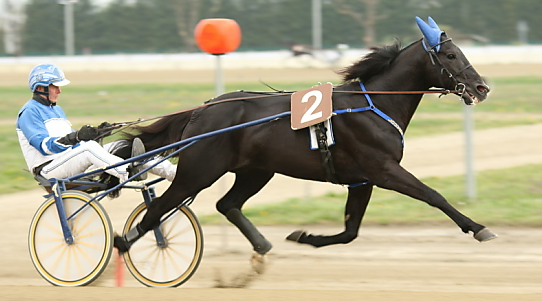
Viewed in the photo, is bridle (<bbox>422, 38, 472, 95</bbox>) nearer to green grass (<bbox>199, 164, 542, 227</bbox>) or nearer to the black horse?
the black horse

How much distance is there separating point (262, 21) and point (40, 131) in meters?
47.1

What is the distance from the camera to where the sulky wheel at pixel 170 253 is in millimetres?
5738

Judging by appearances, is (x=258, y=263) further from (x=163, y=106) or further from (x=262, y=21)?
(x=262, y=21)

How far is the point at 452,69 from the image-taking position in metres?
5.28

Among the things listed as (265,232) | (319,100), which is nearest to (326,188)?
(265,232)

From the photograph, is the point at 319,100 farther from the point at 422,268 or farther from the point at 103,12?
the point at 103,12

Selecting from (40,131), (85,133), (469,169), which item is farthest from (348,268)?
(469,169)

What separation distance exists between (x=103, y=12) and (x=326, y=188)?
47.1 meters

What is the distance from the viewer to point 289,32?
50406 millimetres

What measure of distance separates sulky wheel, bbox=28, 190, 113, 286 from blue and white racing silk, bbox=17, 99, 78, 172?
1.02 ft

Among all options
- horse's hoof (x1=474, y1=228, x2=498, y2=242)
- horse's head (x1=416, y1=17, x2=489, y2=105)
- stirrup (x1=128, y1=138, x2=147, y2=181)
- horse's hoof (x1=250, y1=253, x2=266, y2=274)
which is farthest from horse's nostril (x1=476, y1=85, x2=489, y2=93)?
stirrup (x1=128, y1=138, x2=147, y2=181)

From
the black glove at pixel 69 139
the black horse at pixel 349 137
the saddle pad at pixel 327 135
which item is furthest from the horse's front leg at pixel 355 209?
the black glove at pixel 69 139

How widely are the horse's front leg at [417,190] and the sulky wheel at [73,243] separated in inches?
78.9

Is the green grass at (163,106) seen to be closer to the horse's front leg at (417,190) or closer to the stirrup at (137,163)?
the stirrup at (137,163)
